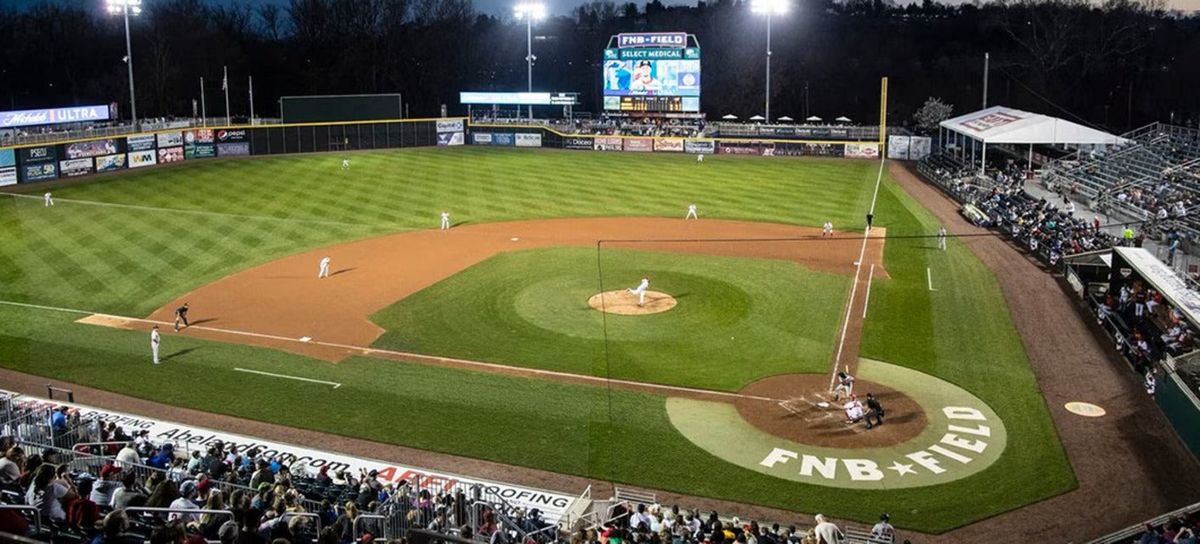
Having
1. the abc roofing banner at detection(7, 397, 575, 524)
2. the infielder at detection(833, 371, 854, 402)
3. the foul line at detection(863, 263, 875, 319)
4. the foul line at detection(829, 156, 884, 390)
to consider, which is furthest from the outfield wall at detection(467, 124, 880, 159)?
the abc roofing banner at detection(7, 397, 575, 524)

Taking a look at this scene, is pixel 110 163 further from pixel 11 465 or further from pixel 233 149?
pixel 11 465

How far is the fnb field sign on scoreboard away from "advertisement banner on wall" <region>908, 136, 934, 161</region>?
16762mm

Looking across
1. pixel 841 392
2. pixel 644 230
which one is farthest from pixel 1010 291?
pixel 644 230

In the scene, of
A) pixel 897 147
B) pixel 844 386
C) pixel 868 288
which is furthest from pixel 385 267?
pixel 897 147

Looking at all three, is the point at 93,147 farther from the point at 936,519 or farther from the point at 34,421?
the point at 936,519

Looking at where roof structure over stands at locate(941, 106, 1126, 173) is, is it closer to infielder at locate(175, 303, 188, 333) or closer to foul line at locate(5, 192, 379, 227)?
foul line at locate(5, 192, 379, 227)

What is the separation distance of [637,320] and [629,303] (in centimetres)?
179

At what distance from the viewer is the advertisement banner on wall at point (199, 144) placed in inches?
2559

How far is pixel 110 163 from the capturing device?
58938 mm

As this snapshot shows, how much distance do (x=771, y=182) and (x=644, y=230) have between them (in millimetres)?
17403

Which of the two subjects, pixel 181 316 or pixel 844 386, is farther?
pixel 181 316

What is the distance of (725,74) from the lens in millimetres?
100938

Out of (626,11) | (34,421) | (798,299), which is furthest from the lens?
(626,11)

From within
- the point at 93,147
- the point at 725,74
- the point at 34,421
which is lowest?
the point at 34,421
